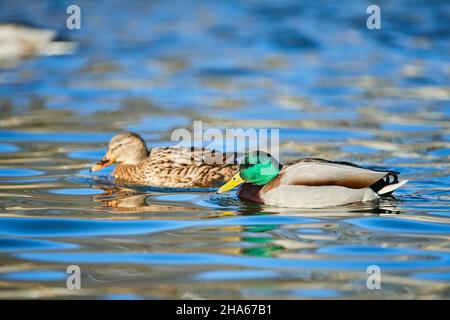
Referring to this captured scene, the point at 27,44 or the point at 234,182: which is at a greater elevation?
the point at 27,44

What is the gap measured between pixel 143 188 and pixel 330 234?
3.20 metres

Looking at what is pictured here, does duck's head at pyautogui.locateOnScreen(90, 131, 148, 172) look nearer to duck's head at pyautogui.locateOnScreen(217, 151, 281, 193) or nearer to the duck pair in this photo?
the duck pair

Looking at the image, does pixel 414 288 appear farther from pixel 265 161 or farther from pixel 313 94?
pixel 313 94

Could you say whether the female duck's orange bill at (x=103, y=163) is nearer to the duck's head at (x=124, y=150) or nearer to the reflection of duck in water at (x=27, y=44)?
the duck's head at (x=124, y=150)

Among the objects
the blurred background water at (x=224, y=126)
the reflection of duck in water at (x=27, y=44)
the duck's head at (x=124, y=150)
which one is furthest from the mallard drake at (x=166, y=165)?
the reflection of duck in water at (x=27, y=44)

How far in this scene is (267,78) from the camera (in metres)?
20.0

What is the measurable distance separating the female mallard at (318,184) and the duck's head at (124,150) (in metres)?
2.04

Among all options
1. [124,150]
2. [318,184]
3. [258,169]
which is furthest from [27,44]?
[318,184]

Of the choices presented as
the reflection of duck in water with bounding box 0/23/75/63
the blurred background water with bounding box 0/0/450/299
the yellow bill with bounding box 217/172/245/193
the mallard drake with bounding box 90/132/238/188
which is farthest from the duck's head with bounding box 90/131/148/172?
the reflection of duck in water with bounding box 0/23/75/63

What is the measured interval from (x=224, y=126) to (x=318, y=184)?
4980 mm

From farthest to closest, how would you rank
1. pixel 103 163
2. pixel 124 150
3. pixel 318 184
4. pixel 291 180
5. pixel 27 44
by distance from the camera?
1. pixel 27 44
2. pixel 124 150
3. pixel 103 163
4. pixel 291 180
5. pixel 318 184

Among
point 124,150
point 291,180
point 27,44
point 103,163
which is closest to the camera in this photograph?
point 291,180

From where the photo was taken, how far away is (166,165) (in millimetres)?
11727

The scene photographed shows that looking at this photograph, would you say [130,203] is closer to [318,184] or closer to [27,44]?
[318,184]
